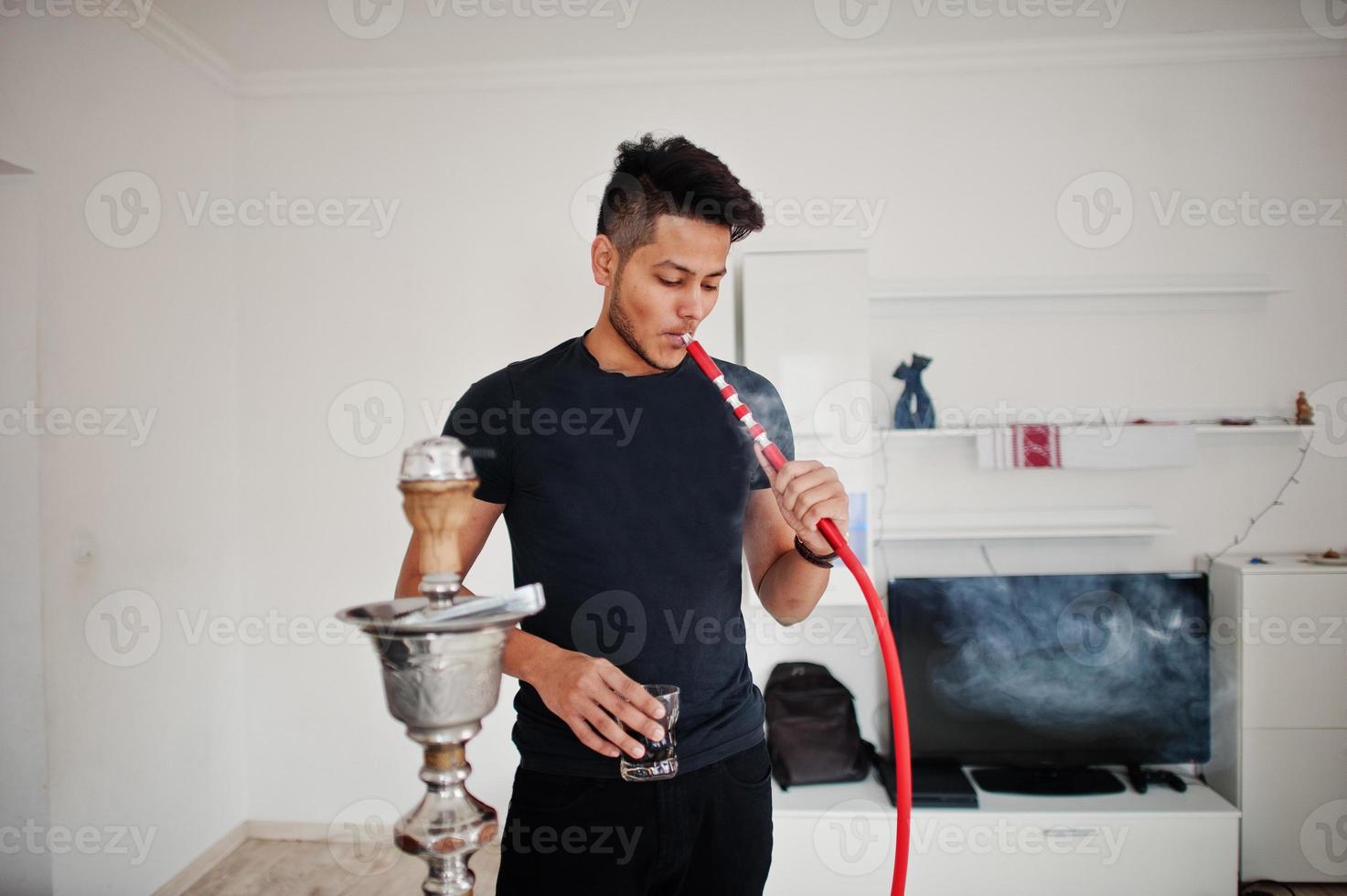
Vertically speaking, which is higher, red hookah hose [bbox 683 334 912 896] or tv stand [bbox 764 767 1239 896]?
red hookah hose [bbox 683 334 912 896]

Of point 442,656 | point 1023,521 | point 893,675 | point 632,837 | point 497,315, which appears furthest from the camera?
point 497,315

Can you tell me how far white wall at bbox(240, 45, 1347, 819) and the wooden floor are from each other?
158 mm

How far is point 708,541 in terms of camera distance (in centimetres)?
125

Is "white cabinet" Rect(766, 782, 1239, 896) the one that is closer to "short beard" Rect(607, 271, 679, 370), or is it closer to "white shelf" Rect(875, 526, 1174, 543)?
"white shelf" Rect(875, 526, 1174, 543)

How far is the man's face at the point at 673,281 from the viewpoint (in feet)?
3.92

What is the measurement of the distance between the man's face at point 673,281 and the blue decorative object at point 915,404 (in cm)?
179

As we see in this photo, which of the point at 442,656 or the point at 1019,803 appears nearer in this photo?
the point at 442,656

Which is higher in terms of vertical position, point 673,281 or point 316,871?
point 673,281

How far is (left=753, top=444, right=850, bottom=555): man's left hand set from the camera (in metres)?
0.95

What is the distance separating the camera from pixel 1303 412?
2873 millimetres

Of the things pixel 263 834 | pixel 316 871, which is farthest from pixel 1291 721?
pixel 263 834

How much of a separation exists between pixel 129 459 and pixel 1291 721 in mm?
3645

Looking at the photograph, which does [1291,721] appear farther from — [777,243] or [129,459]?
[129,459]

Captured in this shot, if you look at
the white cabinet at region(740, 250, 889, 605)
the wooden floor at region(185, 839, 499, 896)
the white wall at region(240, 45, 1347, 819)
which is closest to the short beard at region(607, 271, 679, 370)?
the white cabinet at region(740, 250, 889, 605)
